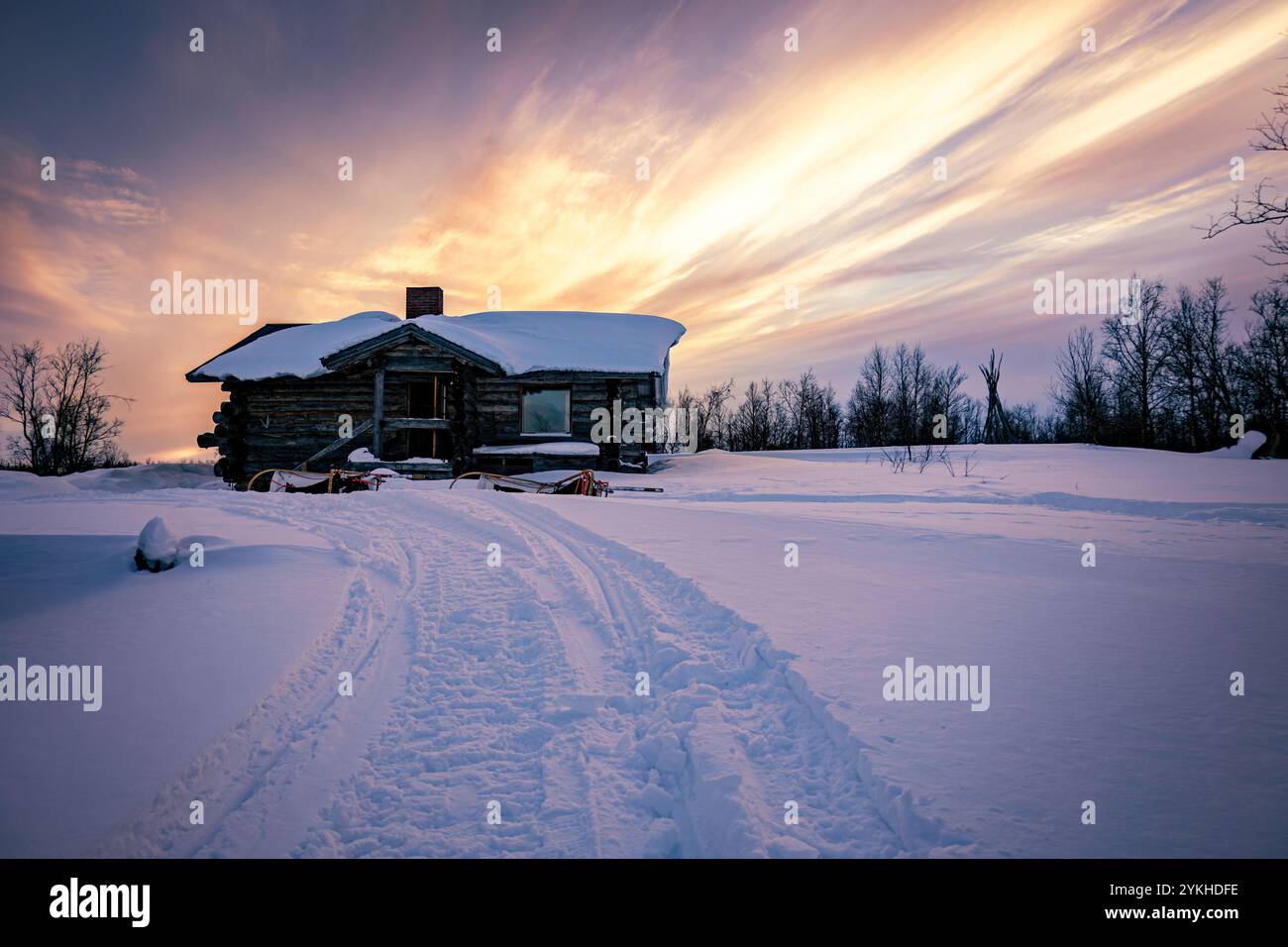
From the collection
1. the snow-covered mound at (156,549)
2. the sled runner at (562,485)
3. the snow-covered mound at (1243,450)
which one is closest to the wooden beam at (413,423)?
the sled runner at (562,485)

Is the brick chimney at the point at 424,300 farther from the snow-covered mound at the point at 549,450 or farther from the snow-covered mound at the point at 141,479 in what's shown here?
the snow-covered mound at the point at 141,479

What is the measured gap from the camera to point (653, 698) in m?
2.62

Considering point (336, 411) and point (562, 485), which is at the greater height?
point (336, 411)

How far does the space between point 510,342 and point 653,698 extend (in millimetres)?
16234

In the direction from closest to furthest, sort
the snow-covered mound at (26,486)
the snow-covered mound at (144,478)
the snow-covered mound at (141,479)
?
the snow-covered mound at (26,486)
the snow-covered mound at (141,479)
the snow-covered mound at (144,478)

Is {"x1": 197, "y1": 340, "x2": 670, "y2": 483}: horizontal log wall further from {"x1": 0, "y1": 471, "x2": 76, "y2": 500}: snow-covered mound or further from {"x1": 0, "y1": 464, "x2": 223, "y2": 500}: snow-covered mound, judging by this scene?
{"x1": 0, "y1": 471, "x2": 76, "y2": 500}: snow-covered mound

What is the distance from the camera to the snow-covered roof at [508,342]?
594 inches

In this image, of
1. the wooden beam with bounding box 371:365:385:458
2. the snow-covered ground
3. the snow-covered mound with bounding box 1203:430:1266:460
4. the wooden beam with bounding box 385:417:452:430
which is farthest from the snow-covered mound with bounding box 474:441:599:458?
the snow-covered mound with bounding box 1203:430:1266:460

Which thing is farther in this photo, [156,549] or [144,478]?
[144,478]

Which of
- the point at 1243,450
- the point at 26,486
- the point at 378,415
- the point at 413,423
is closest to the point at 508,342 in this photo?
the point at 413,423

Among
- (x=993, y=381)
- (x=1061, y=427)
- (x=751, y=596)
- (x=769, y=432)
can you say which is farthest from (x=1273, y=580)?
(x=1061, y=427)

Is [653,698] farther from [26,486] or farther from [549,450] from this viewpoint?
[26,486]

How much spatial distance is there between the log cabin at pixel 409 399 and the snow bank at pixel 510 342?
67mm
